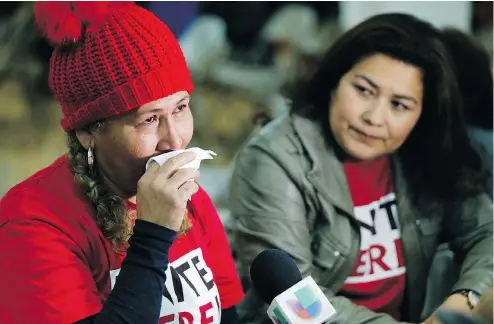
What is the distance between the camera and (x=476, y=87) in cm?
135

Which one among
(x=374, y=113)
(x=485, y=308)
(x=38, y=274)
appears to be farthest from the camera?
(x=374, y=113)

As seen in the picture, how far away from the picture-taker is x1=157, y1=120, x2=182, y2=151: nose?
89 centimetres

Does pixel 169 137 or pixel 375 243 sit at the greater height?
pixel 169 137

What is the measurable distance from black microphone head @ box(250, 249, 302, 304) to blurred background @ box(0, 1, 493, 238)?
0.82 ft

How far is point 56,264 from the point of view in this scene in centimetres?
85

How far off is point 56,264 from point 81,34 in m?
0.29

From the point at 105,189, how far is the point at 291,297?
0.28 meters

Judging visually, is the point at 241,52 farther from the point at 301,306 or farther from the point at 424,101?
the point at 301,306

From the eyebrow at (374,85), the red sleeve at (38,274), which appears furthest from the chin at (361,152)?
the red sleeve at (38,274)

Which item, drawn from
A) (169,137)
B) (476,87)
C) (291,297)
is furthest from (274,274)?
(476,87)

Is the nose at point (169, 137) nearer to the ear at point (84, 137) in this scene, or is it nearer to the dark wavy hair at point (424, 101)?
the ear at point (84, 137)

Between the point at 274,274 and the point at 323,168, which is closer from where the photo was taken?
the point at 274,274

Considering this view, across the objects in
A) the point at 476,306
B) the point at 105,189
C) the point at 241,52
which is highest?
the point at 241,52

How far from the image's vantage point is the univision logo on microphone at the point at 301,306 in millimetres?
858
